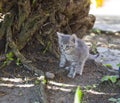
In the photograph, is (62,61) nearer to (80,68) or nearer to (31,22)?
(80,68)

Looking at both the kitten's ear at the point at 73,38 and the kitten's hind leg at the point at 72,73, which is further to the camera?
the kitten's hind leg at the point at 72,73

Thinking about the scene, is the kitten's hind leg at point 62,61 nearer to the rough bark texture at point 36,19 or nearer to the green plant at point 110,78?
the rough bark texture at point 36,19

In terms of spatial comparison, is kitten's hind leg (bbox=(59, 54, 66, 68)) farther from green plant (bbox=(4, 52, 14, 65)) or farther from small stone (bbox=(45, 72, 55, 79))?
green plant (bbox=(4, 52, 14, 65))

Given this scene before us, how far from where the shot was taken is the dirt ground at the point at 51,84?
4227 mm

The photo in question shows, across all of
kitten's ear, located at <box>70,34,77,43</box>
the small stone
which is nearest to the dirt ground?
the small stone

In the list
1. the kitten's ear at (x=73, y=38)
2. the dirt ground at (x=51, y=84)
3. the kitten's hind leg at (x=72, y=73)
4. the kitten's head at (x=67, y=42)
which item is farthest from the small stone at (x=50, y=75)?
the kitten's ear at (x=73, y=38)

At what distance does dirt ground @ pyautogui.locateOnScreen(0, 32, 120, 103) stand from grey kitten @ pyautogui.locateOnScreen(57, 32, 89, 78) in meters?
0.11

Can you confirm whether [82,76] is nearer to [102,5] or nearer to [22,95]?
[22,95]

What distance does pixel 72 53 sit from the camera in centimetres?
484

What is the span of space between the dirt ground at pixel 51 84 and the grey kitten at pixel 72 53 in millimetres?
112

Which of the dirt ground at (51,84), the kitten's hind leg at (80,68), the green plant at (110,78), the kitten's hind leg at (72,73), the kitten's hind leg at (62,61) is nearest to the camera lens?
the dirt ground at (51,84)

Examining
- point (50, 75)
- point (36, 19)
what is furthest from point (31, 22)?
point (50, 75)

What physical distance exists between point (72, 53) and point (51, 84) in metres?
0.57

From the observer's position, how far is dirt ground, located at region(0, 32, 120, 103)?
4227mm
